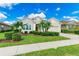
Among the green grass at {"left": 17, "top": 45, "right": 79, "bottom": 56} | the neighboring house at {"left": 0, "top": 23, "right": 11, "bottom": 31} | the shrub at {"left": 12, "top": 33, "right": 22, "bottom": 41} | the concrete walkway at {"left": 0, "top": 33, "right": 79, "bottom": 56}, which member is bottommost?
the green grass at {"left": 17, "top": 45, "right": 79, "bottom": 56}

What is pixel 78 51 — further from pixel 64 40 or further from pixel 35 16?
pixel 35 16

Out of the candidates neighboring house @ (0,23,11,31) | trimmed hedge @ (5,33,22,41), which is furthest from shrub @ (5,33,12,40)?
neighboring house @ (0,23,11,31)

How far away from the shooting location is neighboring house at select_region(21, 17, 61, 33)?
171 inches

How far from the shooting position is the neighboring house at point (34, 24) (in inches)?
171

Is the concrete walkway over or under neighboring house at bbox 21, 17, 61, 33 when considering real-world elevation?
under

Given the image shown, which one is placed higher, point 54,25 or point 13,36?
point 54,25

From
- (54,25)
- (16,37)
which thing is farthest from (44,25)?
(16,37)

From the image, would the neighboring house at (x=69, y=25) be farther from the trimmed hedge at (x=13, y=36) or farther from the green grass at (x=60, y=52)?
the trimmed hedge at (x=13, y=36)

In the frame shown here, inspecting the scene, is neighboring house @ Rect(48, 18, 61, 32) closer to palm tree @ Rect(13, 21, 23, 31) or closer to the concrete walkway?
the concrete walkway

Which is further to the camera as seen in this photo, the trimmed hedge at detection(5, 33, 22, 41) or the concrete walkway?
the trimmed hedge at detection(5, 33, 22, 41)

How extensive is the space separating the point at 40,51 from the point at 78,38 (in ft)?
2.73

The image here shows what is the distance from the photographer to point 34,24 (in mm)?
4348

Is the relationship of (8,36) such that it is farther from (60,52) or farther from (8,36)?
(60,52)

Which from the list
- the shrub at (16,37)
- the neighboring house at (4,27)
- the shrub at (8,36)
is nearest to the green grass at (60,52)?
the shrub at (16,37)
